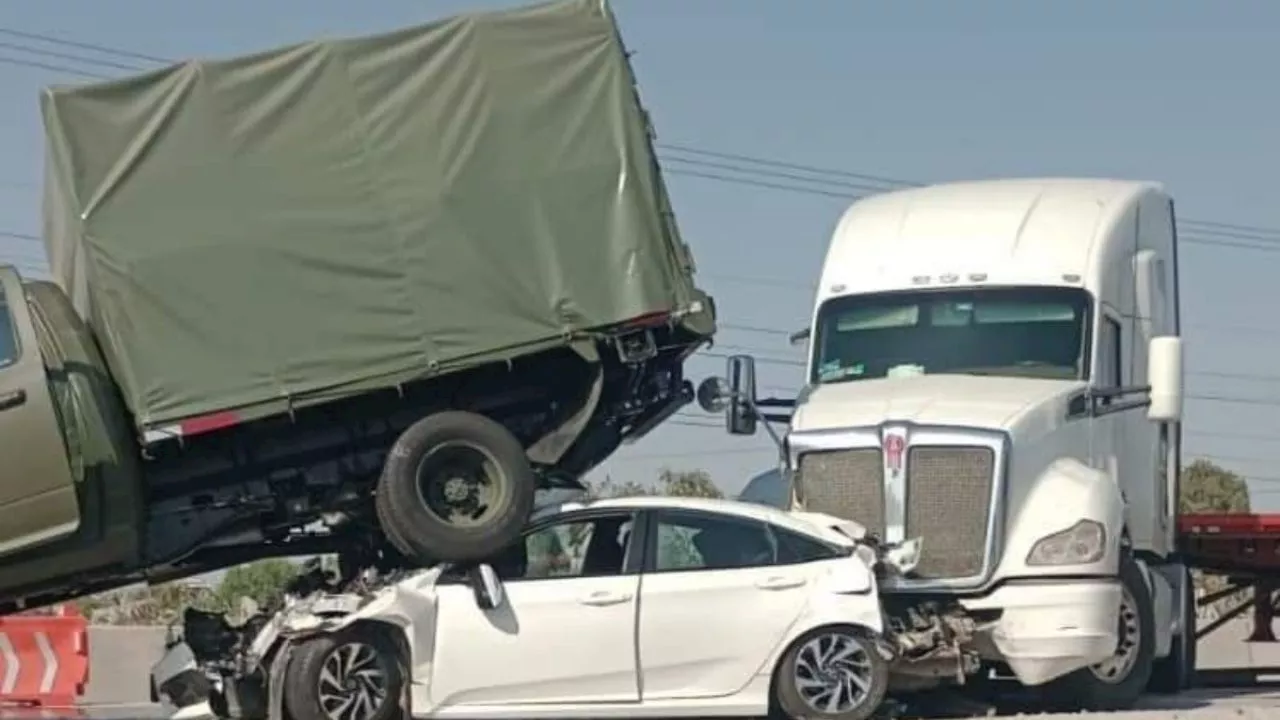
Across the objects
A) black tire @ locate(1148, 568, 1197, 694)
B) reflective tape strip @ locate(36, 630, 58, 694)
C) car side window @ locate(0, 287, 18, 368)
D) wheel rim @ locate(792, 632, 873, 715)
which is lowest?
black tire @ locate(1148, 568, 1197, 694)

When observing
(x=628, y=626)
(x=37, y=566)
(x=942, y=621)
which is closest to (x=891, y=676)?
(x=942, y=621)

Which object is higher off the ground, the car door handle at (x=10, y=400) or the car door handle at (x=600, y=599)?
the car door handle at (x=10, y=400)

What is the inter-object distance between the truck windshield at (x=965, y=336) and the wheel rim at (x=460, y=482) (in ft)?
10.9

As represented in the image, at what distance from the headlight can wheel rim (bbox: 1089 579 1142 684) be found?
0.86 meters

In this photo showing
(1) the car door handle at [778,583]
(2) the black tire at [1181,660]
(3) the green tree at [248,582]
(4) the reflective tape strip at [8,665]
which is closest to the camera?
(1) the car door handle at [778,583]

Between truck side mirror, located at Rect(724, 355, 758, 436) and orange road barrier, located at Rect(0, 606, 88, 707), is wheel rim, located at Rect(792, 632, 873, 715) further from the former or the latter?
orange road barrier, located at Rect(0, 606, 88, 707)

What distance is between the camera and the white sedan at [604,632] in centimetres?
1199

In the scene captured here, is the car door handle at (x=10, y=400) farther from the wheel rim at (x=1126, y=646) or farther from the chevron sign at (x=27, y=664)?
the wheel rim at (x=1126, y=646)

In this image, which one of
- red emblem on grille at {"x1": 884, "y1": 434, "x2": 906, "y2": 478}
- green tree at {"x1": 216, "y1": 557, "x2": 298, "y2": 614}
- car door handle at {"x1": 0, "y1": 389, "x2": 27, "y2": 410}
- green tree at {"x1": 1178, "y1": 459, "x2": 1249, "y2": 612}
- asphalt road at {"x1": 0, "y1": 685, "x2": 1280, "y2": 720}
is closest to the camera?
asphalt road at {"x1": 0, "y1": 685, "x2": 1280, "y2": 720}

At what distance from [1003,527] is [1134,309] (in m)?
2.86

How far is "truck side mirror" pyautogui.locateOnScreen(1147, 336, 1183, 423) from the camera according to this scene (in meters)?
14.3

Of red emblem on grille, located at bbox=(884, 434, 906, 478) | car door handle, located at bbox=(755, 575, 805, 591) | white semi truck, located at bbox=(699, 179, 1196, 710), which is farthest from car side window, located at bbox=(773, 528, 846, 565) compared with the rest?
red emblem on grille, located at bbox=(884, 434, 906, 478)

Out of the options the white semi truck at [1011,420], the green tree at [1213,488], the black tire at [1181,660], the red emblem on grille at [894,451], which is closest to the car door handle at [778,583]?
the white semi truck at [1011,420]

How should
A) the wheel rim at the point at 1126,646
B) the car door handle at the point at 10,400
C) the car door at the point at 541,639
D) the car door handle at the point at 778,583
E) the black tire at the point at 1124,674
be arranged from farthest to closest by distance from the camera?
the wheel rim at the point at 1126,646
the black tire at the point at 1124,674
the car door handle at the point at 778,583
the car door at the point at 541,639
the car door handle at the point at 10,400
